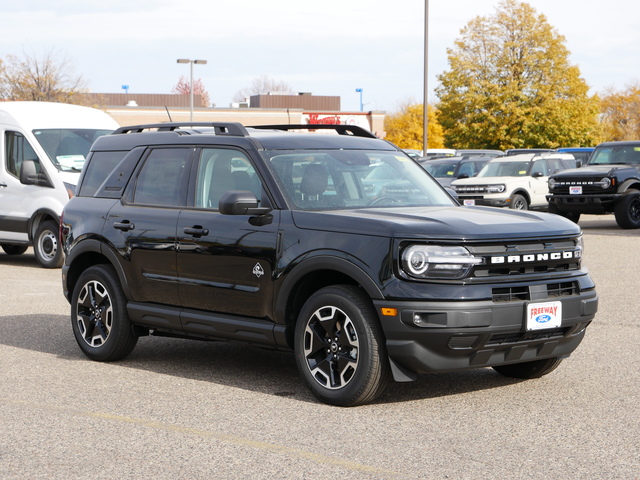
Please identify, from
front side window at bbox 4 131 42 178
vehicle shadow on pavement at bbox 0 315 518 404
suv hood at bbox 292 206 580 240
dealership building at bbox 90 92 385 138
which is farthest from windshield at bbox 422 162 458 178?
dealership building at bbox 90 92 385 138

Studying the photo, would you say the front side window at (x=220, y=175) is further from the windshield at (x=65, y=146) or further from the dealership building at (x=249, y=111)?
the dealership building at (x=249, y=111)

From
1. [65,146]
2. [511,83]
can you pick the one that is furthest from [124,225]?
[511,83]

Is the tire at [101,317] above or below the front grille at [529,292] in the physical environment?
below

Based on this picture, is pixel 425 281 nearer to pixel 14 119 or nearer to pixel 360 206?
pixel 360 206

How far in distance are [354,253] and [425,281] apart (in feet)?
1.60

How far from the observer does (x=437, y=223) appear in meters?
6.29

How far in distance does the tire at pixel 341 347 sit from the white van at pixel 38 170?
394 inches

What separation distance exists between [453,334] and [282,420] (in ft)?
3.68

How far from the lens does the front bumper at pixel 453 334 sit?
607cm

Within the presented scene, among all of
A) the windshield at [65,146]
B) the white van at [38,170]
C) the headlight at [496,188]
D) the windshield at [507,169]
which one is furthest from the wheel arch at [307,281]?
the windshield at [507,169]

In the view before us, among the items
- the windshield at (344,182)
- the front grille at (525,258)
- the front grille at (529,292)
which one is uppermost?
the windshield at (344,182)

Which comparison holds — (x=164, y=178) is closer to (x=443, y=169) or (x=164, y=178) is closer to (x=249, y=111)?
(x=443, y=169)

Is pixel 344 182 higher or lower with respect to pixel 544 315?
higher

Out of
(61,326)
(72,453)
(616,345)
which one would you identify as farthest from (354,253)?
(61,326)
